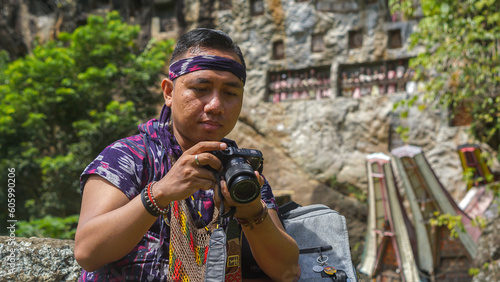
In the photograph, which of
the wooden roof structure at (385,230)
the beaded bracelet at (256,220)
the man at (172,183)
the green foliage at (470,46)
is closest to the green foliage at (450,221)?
the green foliage at (470,46)

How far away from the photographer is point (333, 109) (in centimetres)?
1330

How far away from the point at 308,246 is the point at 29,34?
18.2m

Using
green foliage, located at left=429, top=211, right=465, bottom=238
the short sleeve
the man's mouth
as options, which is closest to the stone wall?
the short sleeve

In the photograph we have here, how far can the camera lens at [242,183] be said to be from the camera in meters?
1.09

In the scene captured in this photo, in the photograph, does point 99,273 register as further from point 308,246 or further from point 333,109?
point 333,109

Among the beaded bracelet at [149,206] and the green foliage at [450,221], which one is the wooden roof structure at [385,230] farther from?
the beaded bracelet at [149,206]

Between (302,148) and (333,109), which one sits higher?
(333,109)

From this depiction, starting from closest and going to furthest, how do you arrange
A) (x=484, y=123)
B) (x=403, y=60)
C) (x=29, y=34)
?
(x=484, y=123) < (x=403, y=60) < (x=29, y=34)

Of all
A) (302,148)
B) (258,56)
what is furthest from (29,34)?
(302,148)

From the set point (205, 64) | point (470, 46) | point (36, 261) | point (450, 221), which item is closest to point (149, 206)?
point (205, 64)

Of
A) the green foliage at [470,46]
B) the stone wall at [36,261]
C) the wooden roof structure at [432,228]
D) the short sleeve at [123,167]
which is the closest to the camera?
the short sleeve at [123,167]

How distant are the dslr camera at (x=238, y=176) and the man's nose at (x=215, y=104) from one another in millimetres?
209

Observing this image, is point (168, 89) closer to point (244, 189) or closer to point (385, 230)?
point (244, 189)

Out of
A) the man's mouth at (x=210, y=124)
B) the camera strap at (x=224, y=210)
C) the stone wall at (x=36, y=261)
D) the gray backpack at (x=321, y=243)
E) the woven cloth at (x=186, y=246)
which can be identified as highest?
the man's mouth at (x=210, y=124)
